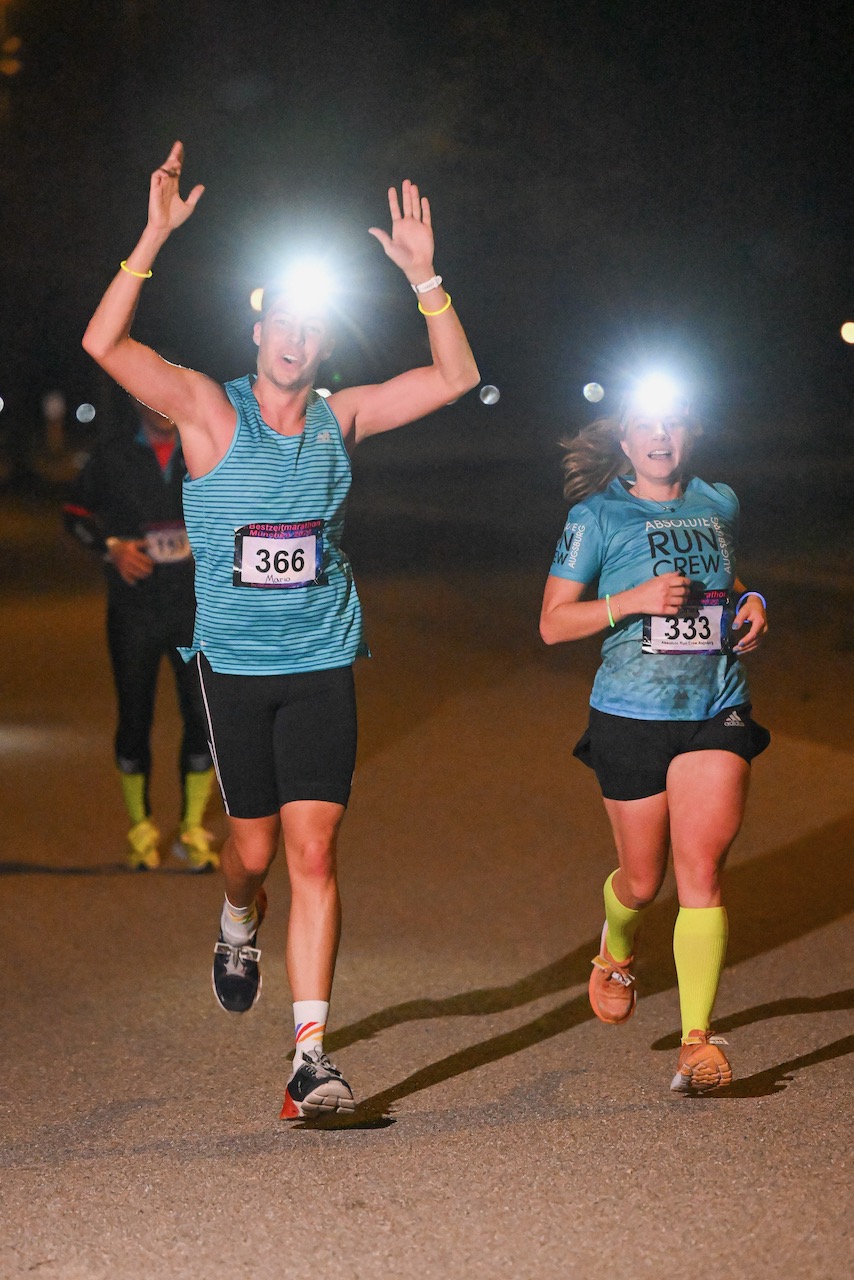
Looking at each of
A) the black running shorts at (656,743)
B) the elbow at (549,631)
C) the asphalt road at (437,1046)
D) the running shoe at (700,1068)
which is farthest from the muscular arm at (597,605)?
the asphalt road at (437,1046)

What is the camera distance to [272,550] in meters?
5.07

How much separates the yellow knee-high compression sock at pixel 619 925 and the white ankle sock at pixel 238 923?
1.11 meters

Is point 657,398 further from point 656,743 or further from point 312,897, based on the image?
point 312,897

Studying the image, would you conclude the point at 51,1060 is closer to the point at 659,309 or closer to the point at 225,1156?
the point at 225,1156

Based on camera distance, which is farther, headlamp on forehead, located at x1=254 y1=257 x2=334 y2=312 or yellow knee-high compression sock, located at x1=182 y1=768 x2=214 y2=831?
yellow knee-high compression sock, located at x1=182 y1=768 x2=214 y2=831

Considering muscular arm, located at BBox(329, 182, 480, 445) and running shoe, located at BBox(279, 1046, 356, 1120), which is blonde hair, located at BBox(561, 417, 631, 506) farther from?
running shoe, located at BBox(279, 1046, 356, 1120)

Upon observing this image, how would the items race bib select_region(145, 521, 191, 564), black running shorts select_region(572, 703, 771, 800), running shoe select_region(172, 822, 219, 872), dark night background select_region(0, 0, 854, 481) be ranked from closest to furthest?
black running shorts select_region(572, 703, 771, 800) < race bib select_region(145, 521, 191, 564) < running shoe select_region(172, 822, 219, 872) < dark night background select_region(0, 0, 854, 481)

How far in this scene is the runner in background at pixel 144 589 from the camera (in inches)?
317

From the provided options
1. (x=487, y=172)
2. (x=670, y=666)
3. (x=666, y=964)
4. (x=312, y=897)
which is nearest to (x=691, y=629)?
(x=670, y=666)

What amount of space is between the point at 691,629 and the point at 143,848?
3.74m

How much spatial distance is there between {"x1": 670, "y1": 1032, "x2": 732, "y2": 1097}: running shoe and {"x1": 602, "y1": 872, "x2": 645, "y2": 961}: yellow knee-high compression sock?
626 mm

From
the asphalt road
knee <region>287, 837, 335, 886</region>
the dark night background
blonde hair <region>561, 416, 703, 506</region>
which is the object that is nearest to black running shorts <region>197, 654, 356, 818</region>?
knee <region>287, 837, 335, 886</region>

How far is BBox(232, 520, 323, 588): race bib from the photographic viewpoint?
5.08 metres

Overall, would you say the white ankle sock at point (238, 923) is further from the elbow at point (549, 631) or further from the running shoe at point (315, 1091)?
the elbow at point (549, 631)
